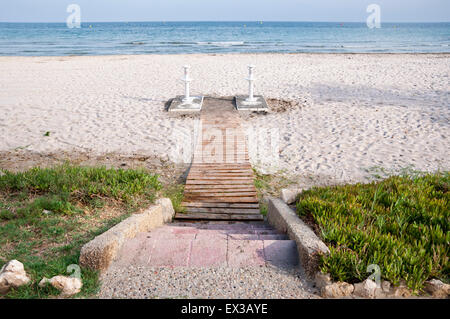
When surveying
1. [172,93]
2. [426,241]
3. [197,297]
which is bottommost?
[197,297]

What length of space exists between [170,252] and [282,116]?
7.31m

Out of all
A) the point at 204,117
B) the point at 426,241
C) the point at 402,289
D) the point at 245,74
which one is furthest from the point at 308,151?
the point at 245,74

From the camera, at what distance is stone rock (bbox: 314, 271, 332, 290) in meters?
2.49

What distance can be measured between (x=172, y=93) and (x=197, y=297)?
10.7m

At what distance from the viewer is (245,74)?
1633 centimetres

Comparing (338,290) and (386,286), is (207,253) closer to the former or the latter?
(338,290)

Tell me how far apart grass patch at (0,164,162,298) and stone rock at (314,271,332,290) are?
5.36ft

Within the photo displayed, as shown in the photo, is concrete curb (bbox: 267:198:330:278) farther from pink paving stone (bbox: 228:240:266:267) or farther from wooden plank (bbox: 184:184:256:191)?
wooden plank (bbox: 184:184:256:191)

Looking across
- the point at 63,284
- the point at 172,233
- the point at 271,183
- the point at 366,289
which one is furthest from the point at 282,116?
the point at 63,284

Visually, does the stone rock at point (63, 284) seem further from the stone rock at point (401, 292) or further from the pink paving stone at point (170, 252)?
the stone rock at point (401, 292)

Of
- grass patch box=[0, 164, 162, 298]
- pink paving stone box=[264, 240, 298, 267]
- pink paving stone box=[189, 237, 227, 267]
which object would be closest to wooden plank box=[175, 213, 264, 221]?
grass patch box=[0, 164, 162, 298]

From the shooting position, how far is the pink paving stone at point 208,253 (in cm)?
281

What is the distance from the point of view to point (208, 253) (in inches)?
115
